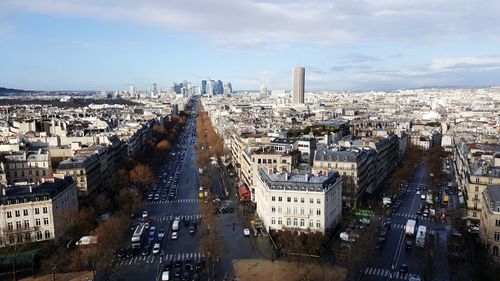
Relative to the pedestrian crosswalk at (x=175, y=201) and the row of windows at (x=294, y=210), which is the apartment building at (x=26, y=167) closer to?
the pedestrian crosswalk at (x=175, y=201)

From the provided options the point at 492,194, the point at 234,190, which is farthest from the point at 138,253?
the point at 492,194

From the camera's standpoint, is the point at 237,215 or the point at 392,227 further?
the point at 237,215

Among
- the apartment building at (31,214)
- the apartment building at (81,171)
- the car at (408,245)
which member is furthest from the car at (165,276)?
the apartment building at (81,171)

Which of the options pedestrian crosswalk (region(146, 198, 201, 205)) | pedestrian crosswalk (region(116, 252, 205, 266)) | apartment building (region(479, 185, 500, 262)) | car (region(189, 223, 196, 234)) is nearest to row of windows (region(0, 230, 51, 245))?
pedestrian crosswalk (region(116, 252, 205, 266))

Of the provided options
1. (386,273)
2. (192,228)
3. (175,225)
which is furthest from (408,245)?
(175,225)

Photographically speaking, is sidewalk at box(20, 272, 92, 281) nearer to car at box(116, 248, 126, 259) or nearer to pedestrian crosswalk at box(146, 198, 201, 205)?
car at box(116, 248, 126, 259)

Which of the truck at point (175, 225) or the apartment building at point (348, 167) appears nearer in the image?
the truck at point (175, 225)

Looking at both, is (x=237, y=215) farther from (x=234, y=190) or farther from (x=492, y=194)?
(x=492, y=194)
